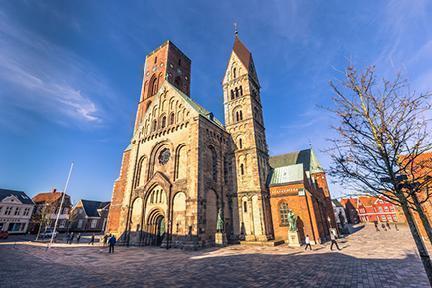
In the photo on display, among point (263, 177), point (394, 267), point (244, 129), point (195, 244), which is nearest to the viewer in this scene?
point (394, 267)

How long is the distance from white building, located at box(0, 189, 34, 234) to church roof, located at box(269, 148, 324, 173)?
61122 millimetres

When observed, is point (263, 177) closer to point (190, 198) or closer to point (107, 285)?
point (190, 198)

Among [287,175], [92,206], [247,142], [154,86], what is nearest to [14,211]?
[92,206]

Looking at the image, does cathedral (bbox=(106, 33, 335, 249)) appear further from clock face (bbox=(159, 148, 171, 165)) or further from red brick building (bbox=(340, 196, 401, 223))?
red brick building (bbox=(340, 196, 401, 223))

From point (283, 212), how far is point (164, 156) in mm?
16571

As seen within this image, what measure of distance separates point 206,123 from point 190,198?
9.60 meters

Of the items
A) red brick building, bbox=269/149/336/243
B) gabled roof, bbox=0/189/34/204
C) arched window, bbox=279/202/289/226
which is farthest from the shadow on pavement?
gabled roof, bbox=0/189/34/204

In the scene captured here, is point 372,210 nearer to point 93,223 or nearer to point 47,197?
point 93,223

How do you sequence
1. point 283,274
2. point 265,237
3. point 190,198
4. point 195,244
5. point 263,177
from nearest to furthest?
point 283,274 < point 195,244 < point 190,198 < point 265,237 < point 263,177

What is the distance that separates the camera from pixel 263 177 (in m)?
26.3

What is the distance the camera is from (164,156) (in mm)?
25734

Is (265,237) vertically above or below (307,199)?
below

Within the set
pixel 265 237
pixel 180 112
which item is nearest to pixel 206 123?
pixel 180 112

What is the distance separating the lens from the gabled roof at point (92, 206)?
187ft
